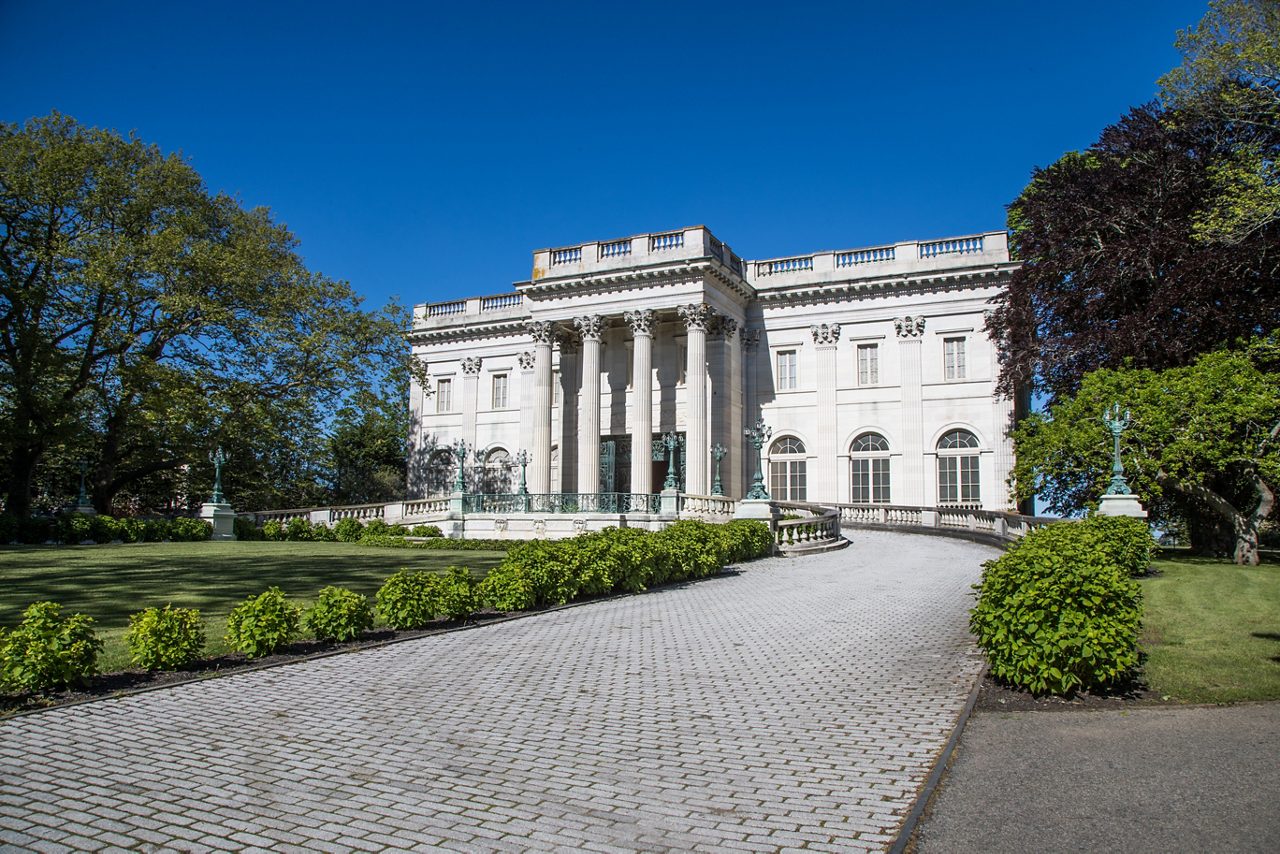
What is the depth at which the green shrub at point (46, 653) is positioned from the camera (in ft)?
23.1

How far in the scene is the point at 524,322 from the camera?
142 ft

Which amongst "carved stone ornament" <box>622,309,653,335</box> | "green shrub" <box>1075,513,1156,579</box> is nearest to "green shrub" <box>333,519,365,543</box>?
"carved stone ornament" <box>622,309,653,335</box>

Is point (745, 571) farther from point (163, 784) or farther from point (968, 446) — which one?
point (968, 446)

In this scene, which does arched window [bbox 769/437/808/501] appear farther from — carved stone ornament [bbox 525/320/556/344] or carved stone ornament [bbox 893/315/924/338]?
carved stone ornament [bbox 525/320/556/344]

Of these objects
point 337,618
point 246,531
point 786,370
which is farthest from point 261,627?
point 786,370

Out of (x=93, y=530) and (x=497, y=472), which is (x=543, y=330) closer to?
(x=497, y=472)

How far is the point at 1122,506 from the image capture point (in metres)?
18.1

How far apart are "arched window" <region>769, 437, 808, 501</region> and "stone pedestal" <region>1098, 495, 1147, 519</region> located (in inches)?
755

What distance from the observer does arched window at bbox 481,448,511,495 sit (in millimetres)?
42781

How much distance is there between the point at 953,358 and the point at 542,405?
59.1ft

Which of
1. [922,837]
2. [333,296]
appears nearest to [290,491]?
[333,296]

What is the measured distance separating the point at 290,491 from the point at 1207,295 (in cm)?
4214

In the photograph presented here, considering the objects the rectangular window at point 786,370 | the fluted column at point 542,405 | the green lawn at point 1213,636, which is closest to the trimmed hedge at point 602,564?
the green lawn at point 1213,636

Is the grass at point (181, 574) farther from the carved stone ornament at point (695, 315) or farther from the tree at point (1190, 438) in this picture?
the tree at point (1190, 438)
